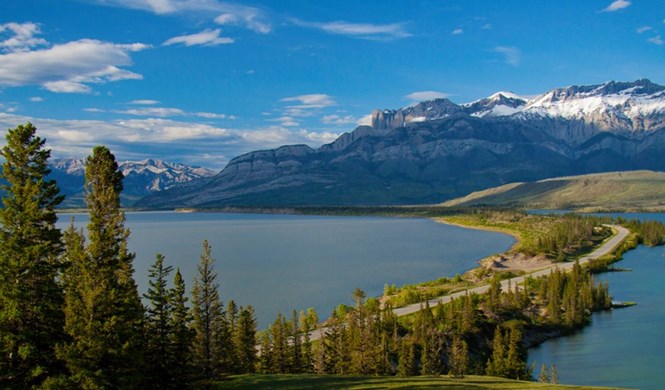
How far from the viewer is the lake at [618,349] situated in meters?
73.1

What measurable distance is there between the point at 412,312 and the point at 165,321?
58.5m

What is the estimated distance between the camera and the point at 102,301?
34.7 m

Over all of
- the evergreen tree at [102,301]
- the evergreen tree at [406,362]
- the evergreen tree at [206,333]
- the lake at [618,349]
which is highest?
the evergreen tree at [102,301]

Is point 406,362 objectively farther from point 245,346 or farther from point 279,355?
point 245,346

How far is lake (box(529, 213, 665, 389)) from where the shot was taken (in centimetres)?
7306

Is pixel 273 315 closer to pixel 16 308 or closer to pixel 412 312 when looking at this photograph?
pixel 412 312

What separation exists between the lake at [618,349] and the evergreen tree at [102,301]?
188ft

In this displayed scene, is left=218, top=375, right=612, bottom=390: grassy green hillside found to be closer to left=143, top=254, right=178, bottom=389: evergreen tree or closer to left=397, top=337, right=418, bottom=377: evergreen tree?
left=143, top=254, right=178, bottom=389: evergreen tree

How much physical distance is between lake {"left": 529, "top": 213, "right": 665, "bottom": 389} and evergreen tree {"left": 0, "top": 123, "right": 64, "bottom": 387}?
61601 millimetres

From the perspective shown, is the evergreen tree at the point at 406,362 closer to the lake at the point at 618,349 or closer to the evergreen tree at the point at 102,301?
the lake at the point at 618,349

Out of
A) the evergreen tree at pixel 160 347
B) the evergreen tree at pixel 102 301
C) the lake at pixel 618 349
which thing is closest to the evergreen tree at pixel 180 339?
the evergreen tree at pixel 160 347

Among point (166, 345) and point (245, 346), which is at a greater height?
point (166, 345)

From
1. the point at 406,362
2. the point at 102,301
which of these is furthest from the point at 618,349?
the point at 102,301

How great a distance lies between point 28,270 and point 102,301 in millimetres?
4695
